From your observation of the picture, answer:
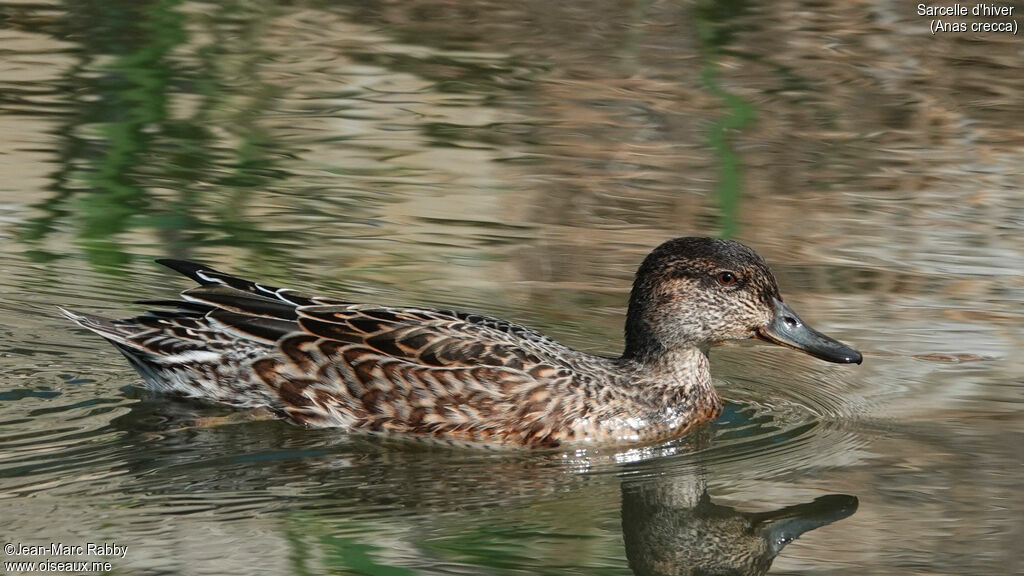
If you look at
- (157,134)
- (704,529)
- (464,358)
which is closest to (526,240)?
(464,358)

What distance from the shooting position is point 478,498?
7.36m

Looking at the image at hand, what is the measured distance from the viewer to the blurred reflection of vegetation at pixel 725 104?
11.8 meters

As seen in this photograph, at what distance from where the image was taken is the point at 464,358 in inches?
326

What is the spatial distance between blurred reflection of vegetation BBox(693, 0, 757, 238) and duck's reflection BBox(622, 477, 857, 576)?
381 centimetres

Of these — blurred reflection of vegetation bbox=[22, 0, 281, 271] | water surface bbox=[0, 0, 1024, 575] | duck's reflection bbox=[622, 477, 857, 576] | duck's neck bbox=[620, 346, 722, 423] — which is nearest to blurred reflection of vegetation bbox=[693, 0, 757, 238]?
water surface bbox=[0, 0, 1024, 575]

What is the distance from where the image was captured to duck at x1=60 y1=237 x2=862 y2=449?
27.0 ft

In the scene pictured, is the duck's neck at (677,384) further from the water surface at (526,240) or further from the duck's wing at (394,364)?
the duck's wing at (394,364)

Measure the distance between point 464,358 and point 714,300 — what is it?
49.5 inches

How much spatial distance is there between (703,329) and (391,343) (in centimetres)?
154

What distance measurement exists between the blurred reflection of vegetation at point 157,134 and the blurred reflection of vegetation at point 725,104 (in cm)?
311

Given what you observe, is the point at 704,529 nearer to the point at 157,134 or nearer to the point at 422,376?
the point at 422,376

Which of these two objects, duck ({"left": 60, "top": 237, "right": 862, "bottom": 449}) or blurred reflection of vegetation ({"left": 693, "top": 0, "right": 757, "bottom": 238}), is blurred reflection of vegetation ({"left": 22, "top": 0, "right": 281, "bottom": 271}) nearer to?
duck ({"left": 60, "top": 237, "right": 862, "bottom": 449})

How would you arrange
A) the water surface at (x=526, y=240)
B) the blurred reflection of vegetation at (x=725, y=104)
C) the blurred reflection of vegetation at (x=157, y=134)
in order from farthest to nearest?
the blurred reflection of vegetation at (x=725, y=104) → the blurred reflection of vegetation at (x=157, y=134) → the water surface at (x=526, y=240)


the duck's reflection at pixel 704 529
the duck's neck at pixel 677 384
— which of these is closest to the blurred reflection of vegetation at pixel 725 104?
the duck's neck at pixel 677 384
